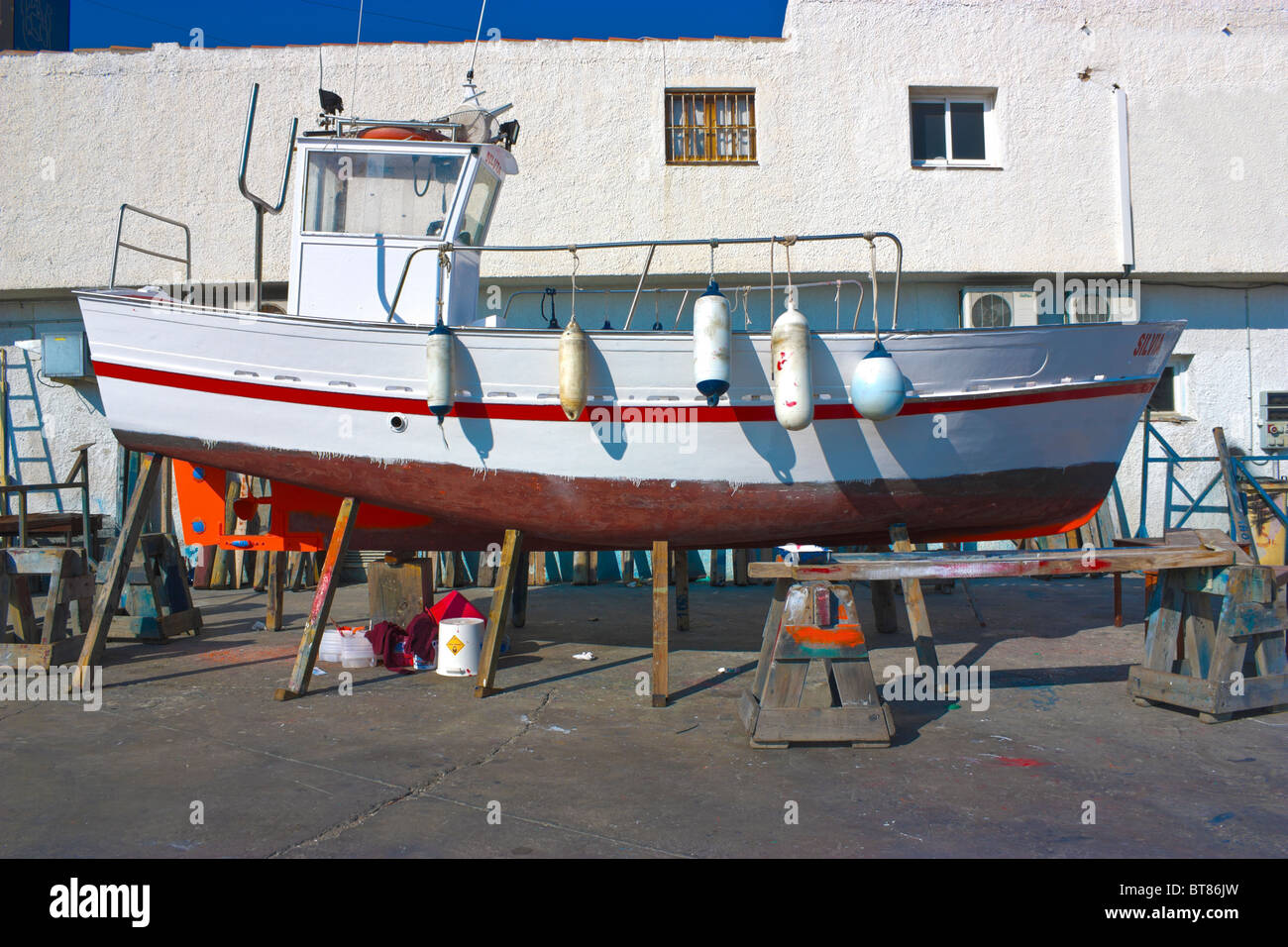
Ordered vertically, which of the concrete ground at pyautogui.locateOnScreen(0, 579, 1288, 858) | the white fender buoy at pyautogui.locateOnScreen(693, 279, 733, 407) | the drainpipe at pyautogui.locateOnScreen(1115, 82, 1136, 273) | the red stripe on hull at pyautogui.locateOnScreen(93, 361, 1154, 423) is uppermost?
the drainpipe at pyautogui.locateOnScreen(1115, 82, 1136, 273)

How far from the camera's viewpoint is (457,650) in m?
6.02

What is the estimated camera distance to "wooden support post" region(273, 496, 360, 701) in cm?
543

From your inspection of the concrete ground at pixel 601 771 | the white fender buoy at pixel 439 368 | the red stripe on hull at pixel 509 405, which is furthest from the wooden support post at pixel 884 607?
the white fender buoy at pixel 439 368

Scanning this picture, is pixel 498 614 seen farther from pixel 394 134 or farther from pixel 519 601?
pixel 394 134

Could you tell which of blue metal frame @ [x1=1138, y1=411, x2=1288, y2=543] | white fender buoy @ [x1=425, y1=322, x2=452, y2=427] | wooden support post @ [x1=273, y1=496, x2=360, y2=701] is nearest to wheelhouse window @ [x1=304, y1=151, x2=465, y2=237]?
white fender buoy @ [x1=425, y1=322, x2=452, y2=427]

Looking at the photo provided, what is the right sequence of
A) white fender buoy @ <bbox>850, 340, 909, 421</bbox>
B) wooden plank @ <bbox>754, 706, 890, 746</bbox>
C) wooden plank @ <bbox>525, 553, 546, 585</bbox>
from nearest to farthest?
wooden plank @ <bbox>754, 706, 890, 746</bbox> → white fender buoy @ <bbox>850, 340, 909, 421</bbox> → wooden plank @ <bbox>525, 553, 546, 585</bbox>

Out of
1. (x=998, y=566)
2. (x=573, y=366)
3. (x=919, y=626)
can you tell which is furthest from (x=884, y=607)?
(x=573, y=366)

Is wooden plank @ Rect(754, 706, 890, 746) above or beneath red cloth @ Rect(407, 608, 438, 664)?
beneath

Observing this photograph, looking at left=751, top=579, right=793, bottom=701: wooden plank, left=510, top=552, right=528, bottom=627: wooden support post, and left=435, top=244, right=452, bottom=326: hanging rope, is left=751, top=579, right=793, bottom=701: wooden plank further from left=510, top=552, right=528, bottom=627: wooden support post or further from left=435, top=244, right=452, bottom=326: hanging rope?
left=510, top=552, right=528, bottom=627: wooden support post

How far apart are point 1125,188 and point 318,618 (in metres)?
10.5

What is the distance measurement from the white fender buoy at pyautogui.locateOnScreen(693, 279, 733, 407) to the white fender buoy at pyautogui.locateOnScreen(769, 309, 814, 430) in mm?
307

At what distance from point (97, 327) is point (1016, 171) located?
33.0 ft

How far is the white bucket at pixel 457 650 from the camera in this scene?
601 centimetres
